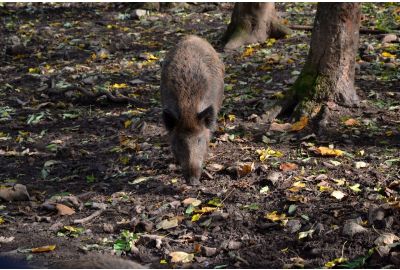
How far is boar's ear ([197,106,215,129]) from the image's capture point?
7128 mm

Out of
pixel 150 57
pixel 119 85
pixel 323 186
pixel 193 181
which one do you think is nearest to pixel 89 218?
pixel 193 181

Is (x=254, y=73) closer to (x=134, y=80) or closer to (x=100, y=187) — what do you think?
(x=134, y=80)

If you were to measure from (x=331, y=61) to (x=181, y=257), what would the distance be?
142 inches

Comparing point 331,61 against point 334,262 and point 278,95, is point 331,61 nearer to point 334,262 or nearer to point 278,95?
point 278,95

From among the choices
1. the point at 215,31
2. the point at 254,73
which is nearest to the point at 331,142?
the point at 254,73

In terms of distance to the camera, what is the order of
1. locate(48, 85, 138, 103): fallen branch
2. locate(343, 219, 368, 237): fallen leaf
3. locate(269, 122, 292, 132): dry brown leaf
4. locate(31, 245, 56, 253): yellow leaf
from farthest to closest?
1. locate(48, 85, 138, 103): fallen branch
2. locate(269, 122, 292, 132): dry brown leaf
3. locate(31, 245, 56, 253): yellow leaf
4. locate(343, 219, 368, 237): fallen leaf

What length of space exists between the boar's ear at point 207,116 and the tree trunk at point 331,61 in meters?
1.20

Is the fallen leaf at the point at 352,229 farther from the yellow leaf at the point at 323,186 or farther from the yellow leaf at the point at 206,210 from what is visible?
the yellow leaf at the point at 206,210

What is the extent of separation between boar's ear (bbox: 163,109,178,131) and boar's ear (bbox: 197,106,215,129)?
28cm

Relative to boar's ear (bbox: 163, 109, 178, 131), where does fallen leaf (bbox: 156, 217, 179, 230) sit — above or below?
below

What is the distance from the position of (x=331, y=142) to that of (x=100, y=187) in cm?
253

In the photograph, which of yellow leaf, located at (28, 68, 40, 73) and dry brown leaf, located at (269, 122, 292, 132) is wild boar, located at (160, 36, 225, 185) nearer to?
dry brown leaf, located at (269, 122, 292, 132)

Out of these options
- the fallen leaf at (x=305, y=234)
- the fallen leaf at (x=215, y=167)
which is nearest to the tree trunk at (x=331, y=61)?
the fallen leaf at (x=215, y=167)

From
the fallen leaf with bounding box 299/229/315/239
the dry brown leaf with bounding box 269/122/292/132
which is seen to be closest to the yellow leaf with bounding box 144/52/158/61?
the dry brown leaf with bounding box 269/122/292/132
